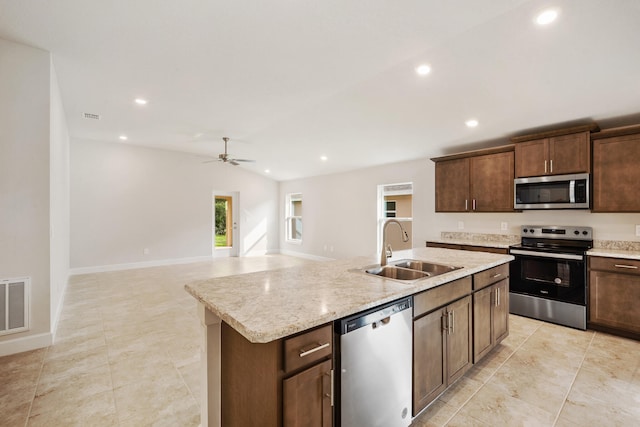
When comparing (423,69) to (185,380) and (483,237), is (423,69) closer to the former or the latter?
(483,237)

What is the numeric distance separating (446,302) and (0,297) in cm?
378

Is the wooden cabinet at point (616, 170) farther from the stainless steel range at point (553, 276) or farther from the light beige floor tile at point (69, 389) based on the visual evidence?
the light beige floor tile at point (69, 389)

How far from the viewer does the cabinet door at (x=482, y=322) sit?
7.20 feet

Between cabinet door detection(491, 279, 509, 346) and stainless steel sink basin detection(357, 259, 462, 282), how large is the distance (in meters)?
0.60

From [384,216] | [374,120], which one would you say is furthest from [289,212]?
[374,120]

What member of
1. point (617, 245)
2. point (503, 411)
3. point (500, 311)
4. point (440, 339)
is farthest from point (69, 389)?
point (617, 245)

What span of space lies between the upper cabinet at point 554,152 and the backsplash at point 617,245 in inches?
37.7

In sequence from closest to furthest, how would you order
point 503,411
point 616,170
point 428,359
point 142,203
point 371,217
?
point 428,359
point 503,411
point 616,170
point 371,217
point 142,203

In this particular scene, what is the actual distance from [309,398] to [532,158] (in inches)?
156

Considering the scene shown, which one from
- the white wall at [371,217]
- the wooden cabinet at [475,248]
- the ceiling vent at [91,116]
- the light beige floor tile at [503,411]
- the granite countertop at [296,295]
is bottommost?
the light beige floor tile at [503,411]

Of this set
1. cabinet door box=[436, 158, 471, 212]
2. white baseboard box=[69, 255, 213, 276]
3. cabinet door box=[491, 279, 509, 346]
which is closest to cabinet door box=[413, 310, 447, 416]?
cabinet door box=[491, 279, 509, 346]

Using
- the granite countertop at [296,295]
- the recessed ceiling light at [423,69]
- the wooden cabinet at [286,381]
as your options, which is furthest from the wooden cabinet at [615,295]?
the wooden cabinet at [286,381]

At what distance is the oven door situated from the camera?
3.13m

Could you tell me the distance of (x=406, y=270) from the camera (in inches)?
86.7
